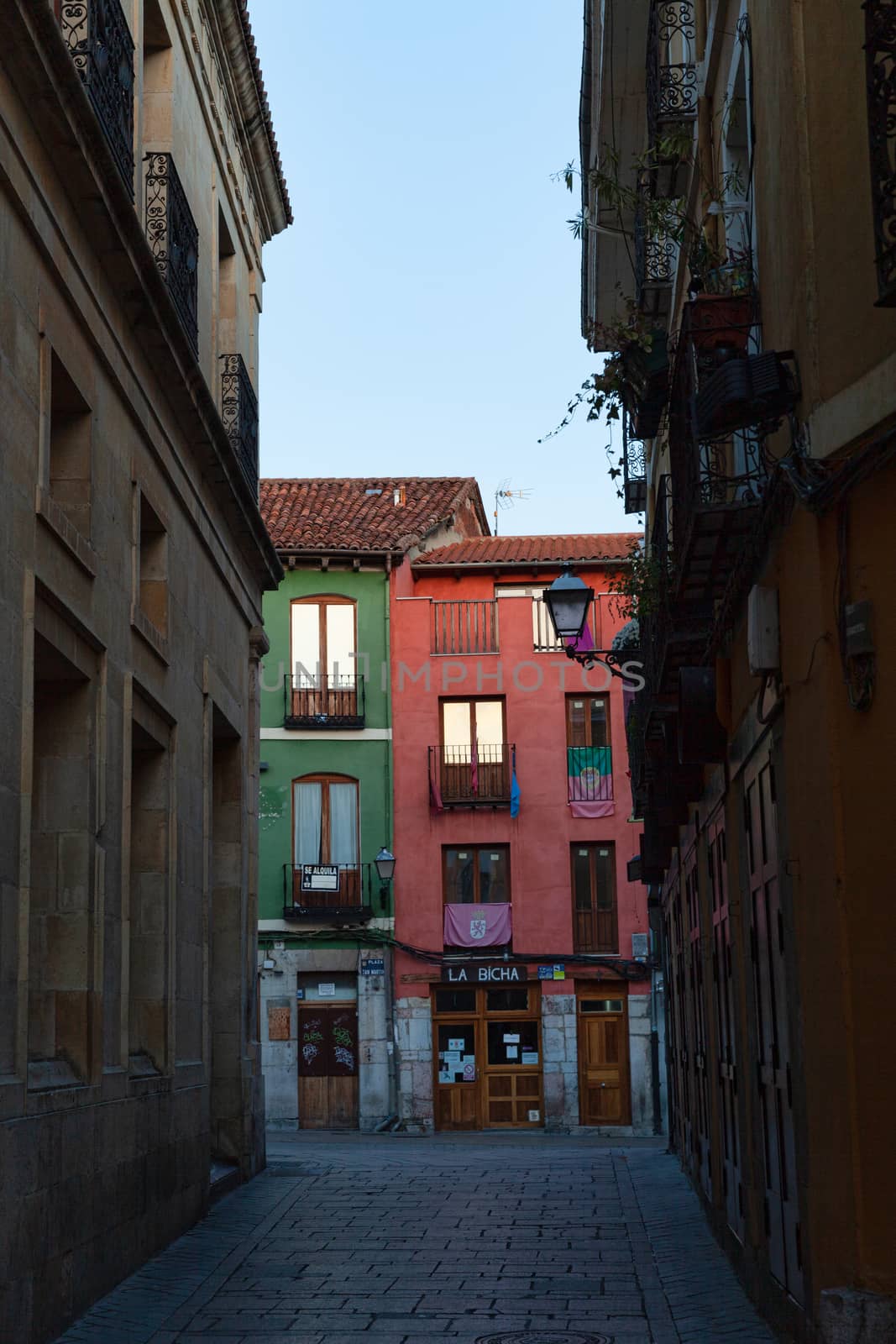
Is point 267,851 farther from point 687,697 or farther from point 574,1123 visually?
point 687,697

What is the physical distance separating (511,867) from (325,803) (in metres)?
4.11

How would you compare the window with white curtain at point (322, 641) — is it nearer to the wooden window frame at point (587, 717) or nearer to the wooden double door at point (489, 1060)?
the wooden window frame at point (587, 717)

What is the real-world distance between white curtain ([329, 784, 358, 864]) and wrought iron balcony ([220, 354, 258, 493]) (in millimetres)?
17964

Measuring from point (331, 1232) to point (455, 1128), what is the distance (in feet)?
71.8

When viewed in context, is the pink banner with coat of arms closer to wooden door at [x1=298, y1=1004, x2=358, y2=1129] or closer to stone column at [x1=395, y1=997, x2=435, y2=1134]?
stone column at [x1=395, y1=997, x2=435, y2=1134]

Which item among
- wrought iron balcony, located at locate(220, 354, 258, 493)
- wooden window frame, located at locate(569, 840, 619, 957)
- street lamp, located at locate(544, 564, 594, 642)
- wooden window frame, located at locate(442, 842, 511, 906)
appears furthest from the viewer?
wooden window frame, located at locate(442, 842, 511, 906)

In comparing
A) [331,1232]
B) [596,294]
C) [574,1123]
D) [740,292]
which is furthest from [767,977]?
[574,1123]

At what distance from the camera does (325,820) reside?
36.4 m

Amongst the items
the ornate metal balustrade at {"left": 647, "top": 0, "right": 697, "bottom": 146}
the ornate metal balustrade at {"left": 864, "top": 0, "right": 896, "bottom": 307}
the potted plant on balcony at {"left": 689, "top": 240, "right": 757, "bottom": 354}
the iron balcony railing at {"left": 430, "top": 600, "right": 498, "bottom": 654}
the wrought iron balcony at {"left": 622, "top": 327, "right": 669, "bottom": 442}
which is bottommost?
the ornate metal balustrade at {"left": 864, "top": 0, "right": 896, "bottom": 307}

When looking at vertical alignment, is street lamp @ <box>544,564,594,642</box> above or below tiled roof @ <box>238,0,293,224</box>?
below

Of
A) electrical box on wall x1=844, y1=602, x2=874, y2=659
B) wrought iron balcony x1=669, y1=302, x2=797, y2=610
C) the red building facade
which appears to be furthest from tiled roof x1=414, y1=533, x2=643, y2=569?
electrical box on wall x1=844, y1=602, x2=874, y2=659

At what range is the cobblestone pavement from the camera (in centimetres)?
958

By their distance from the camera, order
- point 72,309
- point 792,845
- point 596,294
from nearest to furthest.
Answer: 1. point 792,845
2. point 72,309
3. point 596,294

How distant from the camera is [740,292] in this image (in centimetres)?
944
